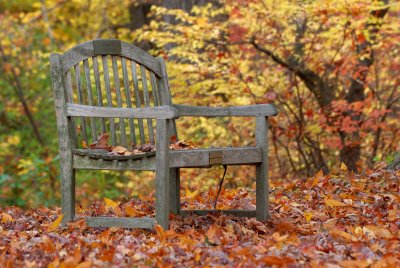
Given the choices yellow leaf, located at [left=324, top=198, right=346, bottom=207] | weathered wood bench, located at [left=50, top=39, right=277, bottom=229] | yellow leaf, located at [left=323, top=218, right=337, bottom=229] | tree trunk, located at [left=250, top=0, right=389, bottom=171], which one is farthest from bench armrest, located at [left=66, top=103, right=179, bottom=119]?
tree trunk, located at [left=250, top=0, right=389, bottom=171]

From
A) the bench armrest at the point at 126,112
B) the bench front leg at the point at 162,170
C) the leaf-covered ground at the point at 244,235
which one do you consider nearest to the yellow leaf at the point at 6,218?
the leaf-covered ground at the point at 244,235

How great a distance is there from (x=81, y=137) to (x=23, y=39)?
1011 cm

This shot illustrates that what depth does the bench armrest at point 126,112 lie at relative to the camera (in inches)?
170

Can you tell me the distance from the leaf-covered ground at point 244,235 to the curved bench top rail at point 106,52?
3.31 feet

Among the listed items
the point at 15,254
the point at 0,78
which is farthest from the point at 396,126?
the point at 0,78

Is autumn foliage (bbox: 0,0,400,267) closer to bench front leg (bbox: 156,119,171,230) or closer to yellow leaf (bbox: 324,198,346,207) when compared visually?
yellow leaf (bbox: 324,198,346,207)

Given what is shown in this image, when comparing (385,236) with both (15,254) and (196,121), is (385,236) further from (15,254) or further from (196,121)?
(196,121)

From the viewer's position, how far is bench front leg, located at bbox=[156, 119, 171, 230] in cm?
435

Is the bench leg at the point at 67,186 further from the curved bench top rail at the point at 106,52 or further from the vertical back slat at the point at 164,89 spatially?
the vertical back slat at the point at 164,89

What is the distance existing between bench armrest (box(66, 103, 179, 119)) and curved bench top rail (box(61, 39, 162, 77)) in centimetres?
35

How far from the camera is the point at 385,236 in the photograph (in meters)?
4.28

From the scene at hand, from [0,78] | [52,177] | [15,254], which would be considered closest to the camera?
[15,254]

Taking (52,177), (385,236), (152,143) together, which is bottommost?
(52,177)

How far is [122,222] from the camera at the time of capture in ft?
15.3
